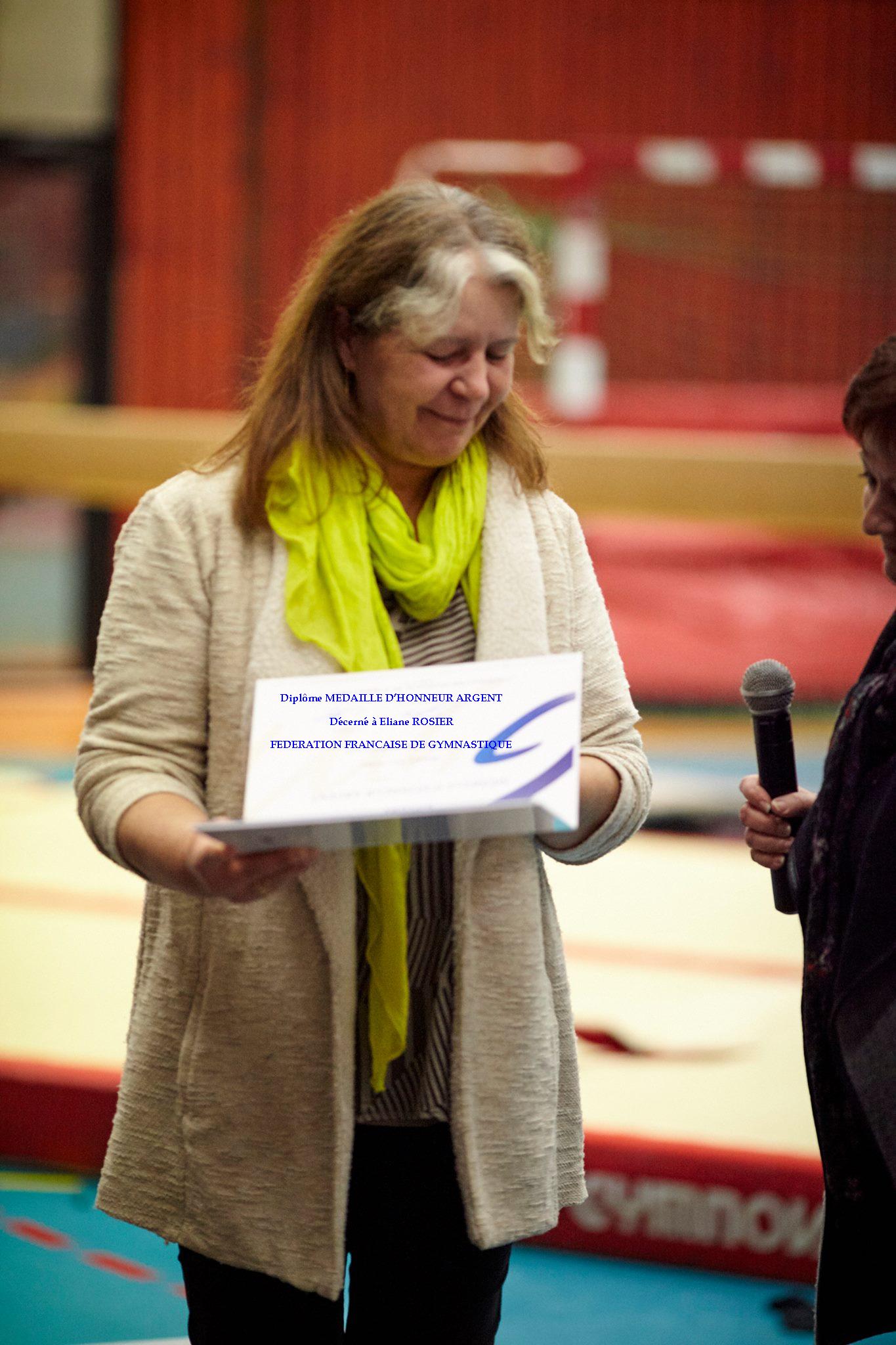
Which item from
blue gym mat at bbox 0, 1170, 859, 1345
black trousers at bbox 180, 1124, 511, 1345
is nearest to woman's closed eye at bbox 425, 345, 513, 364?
black trousers at bbox 180, 1124, 511, 1345

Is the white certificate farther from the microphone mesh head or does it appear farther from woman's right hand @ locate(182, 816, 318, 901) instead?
the microphone mesh head

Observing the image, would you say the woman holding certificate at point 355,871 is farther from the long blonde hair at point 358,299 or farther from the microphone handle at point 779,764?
the microphone handle at point 779,764

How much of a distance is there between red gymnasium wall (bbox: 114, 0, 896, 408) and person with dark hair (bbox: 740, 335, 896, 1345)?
21.4 ft

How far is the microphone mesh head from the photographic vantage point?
1.34 m

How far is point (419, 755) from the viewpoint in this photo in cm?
115

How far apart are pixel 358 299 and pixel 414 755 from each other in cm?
42

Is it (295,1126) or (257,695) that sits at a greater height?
(257,695)

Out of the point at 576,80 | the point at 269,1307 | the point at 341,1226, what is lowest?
the point at 269,1307

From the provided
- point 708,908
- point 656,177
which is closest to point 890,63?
point 656,177

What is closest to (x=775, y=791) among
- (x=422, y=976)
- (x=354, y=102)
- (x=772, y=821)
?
(x=772, y=821)

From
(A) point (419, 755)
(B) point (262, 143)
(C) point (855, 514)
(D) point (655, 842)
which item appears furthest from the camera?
(B) point (262, 143)

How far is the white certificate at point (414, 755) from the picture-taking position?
3.39 feet

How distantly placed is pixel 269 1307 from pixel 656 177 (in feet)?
24.7

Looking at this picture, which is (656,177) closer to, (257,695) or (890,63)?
(890,63)
